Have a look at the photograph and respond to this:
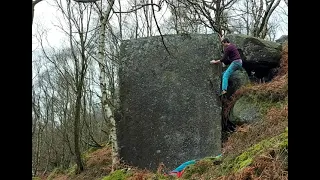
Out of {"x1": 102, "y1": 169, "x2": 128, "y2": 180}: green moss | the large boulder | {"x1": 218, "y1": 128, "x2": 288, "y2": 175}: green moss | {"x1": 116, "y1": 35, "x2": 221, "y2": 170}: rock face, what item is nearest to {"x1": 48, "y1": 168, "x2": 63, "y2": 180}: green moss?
{"x1": 116, "y1": 35, "x2": 221, "y2": 170}: rock face

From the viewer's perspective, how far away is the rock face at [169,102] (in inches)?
308

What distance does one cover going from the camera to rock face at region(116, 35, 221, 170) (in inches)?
308

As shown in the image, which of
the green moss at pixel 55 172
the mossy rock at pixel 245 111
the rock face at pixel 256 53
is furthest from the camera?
the green moss at pixel 55 172

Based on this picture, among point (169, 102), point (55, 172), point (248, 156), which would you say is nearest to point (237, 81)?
point (169, 102)

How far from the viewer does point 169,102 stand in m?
8.11

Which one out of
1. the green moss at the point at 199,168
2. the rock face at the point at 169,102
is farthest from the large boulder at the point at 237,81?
the green moss at the point at 199,168

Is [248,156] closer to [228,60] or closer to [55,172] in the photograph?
[228,60]

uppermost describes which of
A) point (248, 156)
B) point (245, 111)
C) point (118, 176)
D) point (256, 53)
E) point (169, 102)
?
point (256, 53)

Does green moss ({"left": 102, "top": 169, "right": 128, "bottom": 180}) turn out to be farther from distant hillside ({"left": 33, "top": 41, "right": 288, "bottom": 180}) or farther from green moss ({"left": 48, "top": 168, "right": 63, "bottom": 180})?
green moss ({"left": 48, "top": 168, "right": 63, "bottom": 180})

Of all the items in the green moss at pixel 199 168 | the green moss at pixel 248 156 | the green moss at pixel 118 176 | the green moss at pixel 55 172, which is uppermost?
the green moss at pixel 248 156

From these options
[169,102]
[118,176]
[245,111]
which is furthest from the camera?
[169,102]

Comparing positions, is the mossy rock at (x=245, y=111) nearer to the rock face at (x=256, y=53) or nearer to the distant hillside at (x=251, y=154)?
the distant hillside at (x=251, y=154)
